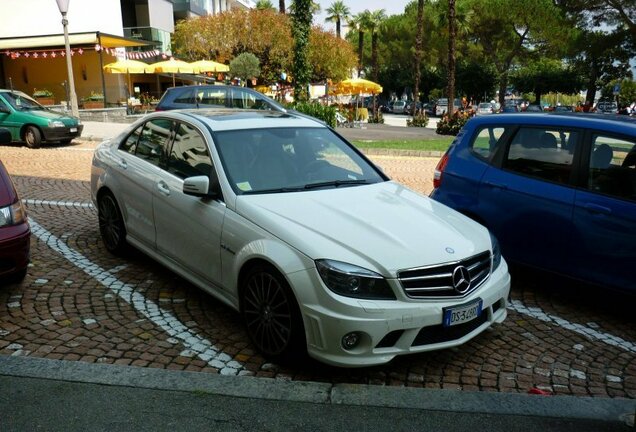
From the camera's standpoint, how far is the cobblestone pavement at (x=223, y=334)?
384 cm

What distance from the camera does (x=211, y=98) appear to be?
16641 millimetres

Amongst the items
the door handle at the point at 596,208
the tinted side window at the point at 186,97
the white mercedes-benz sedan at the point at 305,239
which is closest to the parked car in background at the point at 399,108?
the tinted side window at the point at 186,97

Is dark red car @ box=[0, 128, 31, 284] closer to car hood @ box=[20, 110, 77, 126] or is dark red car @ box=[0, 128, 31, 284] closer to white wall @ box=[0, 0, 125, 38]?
car hood @ box=[20, 110, 77, 126]

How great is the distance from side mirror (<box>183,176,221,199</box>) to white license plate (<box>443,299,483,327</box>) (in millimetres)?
1855

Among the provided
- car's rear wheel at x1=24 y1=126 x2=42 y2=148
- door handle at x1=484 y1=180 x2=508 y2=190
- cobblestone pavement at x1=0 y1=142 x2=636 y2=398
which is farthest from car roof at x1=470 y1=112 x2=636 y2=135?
car's rear wheel at x1=24 y1=126 x2=42 y2=148

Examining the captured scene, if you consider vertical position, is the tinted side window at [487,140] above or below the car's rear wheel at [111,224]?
above

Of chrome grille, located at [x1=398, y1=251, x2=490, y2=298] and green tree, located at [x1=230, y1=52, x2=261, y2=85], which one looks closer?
chrome grille, located at [x1=398, y1=251, x2=490, y2=298]

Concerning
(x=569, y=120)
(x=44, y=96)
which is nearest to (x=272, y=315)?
(x=569, y=120)

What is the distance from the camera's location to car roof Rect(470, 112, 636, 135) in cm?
486

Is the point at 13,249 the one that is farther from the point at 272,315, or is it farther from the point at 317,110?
the point at 317,110

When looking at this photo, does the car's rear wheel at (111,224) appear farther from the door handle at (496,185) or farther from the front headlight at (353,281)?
the door handle at (496,185)

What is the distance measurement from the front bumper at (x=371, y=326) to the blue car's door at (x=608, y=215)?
172 cm

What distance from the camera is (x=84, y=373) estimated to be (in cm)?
361

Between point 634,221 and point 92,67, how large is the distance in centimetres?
3698
